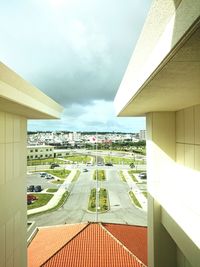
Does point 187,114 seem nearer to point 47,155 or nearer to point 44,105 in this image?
point 44,105

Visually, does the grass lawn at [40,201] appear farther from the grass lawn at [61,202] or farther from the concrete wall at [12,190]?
the concrete wall at [12,190]

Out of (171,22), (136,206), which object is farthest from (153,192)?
(136,206)

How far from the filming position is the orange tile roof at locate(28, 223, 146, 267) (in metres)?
10.1

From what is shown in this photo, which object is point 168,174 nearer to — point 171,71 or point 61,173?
point 171,71

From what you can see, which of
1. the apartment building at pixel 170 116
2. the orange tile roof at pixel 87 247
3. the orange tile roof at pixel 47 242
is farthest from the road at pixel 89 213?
the apartment building at pixel 170 116

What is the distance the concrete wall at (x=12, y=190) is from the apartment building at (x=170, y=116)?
3728mm

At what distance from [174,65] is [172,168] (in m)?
6.26

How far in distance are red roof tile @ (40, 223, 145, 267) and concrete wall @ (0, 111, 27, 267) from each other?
1.62 metres

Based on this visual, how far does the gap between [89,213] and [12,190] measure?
1767 centimetres

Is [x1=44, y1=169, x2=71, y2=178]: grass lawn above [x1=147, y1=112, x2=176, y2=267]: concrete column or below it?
below

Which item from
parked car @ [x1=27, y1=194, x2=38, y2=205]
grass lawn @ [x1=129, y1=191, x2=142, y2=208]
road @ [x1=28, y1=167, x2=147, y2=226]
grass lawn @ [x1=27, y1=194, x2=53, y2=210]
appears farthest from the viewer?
parked car @ [x1=27, y1=194, x2=38, y2=205]

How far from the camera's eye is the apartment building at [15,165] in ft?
21.8

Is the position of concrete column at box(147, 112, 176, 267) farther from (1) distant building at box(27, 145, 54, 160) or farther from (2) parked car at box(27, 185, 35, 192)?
(1) distant building at box(27, 145, 54, 160)

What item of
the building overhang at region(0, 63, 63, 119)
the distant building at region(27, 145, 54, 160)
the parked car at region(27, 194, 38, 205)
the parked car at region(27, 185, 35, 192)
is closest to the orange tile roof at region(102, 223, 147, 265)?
the building overhang at region(0, 63, 63, 119)
